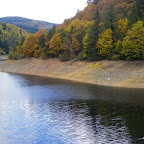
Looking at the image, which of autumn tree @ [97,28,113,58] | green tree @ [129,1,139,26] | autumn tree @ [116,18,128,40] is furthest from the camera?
autumn tree @ [97,28,113,58]

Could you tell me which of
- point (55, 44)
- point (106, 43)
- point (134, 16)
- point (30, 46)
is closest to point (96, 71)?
point (106, 43)

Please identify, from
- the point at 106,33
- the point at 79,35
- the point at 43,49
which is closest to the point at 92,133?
the point at 106,33

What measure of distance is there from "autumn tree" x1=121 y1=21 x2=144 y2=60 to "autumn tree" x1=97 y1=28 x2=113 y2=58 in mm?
6537

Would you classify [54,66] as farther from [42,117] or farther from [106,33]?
[42,117]

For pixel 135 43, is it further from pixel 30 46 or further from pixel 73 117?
pixel 30 46

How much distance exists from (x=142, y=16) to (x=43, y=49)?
137 feet

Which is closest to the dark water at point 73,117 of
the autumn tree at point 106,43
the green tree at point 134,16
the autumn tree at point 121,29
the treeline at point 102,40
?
the treeline at point 102,40

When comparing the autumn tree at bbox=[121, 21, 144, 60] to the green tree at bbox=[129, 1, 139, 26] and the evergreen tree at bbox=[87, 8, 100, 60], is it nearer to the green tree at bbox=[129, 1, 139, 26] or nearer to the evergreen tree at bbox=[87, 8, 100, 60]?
the green tree at bbox=[129, 1, 139, 26]

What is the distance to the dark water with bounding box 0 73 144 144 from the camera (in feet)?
69.4

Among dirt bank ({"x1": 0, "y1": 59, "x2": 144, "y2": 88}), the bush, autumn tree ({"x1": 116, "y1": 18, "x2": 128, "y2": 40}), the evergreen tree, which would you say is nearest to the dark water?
dirt bank ({"x1": 0, "y1": 59, "x2": 144, "y2": 88})

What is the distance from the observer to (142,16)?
58.4 m

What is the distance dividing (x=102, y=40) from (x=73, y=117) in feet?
128

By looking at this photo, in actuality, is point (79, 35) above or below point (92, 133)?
above

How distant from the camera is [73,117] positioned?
27.6m
